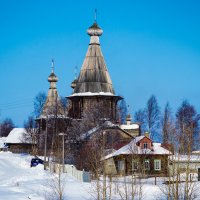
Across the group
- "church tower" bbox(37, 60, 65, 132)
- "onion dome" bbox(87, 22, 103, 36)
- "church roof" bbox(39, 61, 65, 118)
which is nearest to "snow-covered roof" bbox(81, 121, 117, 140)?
"church tower" bbox(37, 60, 65, 132)

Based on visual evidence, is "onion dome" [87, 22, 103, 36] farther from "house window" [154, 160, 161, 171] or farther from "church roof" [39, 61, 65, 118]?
"house window" [154, 160, 161, 171]

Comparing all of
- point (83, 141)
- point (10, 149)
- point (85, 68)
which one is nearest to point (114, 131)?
point (83, 141)

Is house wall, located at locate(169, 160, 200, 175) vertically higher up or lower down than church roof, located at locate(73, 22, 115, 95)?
lower down

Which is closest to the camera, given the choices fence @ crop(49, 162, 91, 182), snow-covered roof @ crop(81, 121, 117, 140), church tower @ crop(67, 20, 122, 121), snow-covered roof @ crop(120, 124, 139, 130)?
fence @ crop(49, 162, 91, 182)

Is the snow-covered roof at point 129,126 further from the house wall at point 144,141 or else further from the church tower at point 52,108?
the house wall at point 144,141

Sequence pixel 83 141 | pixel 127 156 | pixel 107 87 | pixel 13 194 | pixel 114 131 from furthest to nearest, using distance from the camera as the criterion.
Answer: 1. pixel 107 87
2. pixel 114 131
3. pixel 83 141
4. pixel 127 156
5. pixel 13 194

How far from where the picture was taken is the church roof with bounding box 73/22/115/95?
63.4m

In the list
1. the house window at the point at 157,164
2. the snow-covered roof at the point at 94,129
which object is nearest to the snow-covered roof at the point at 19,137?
the snow-covered roof at the point at 94,129

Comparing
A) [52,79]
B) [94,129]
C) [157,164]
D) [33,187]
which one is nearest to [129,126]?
[52,79]

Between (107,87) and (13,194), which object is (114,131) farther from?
(13,194)

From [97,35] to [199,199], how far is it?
3752 cm

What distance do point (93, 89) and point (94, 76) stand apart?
4.72 ft

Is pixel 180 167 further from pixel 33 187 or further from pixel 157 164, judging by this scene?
pixel 157 164

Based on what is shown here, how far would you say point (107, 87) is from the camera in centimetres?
6378
